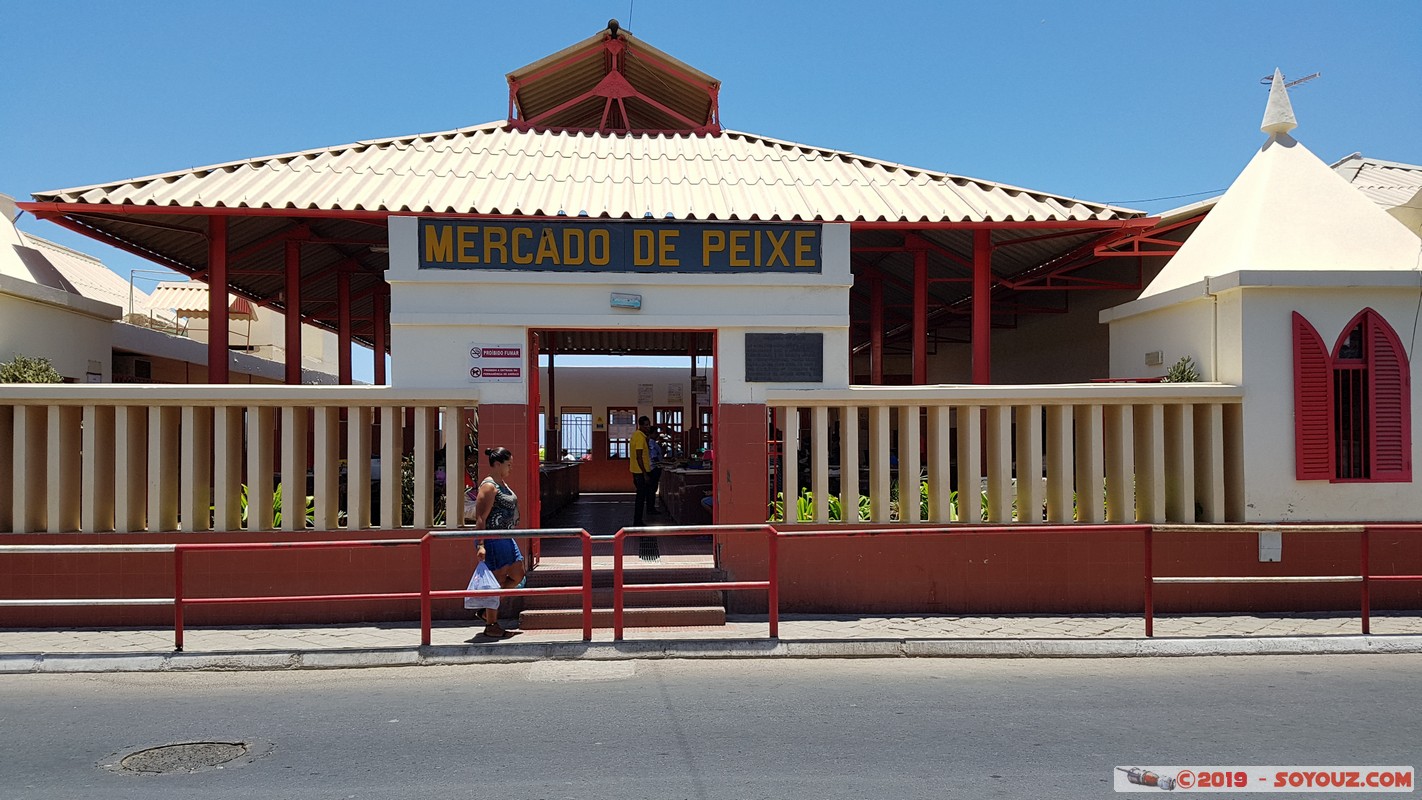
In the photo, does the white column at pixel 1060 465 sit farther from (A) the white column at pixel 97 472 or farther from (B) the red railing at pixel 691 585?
(A) the white column at pixel 97 472

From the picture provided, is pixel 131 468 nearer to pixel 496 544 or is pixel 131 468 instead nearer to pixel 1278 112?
pixel 496 544

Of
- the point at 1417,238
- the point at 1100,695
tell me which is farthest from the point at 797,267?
the point at 1417,238

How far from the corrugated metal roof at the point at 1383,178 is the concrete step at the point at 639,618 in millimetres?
9778

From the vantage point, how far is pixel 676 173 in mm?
12781

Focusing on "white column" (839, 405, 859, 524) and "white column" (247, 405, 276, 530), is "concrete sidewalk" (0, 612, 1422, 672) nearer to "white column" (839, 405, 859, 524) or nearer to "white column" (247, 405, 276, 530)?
"white column" (247, 405, 276, 530)

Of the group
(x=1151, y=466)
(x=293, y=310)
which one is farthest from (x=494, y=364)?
(x=1151, y=466)

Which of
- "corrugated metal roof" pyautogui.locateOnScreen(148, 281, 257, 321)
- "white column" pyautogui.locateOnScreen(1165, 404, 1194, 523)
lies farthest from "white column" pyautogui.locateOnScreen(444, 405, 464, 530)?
"corrugated metal roof" pyautogui.locateOnScreen(148, 281, 257, 321)

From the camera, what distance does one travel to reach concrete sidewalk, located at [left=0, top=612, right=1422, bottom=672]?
8430mm

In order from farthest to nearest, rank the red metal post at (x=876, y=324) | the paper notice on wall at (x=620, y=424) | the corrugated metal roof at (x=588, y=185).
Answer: the paper notice on wall at (x=620, y=424) < the red metal post at (x=876, y=324) < the corrugated metal roof at (x=588, y=185)

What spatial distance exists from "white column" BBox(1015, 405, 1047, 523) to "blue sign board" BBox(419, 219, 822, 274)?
2.79 meters

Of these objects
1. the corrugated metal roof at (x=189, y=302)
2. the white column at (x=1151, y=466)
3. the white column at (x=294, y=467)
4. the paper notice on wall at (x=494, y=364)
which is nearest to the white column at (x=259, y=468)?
the white column at (x=294, y=467)

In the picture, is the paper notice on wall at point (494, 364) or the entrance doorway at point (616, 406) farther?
the entrance doorway at point (616, 406)

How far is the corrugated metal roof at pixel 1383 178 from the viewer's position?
13.0m

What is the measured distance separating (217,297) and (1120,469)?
1018 centimetres
